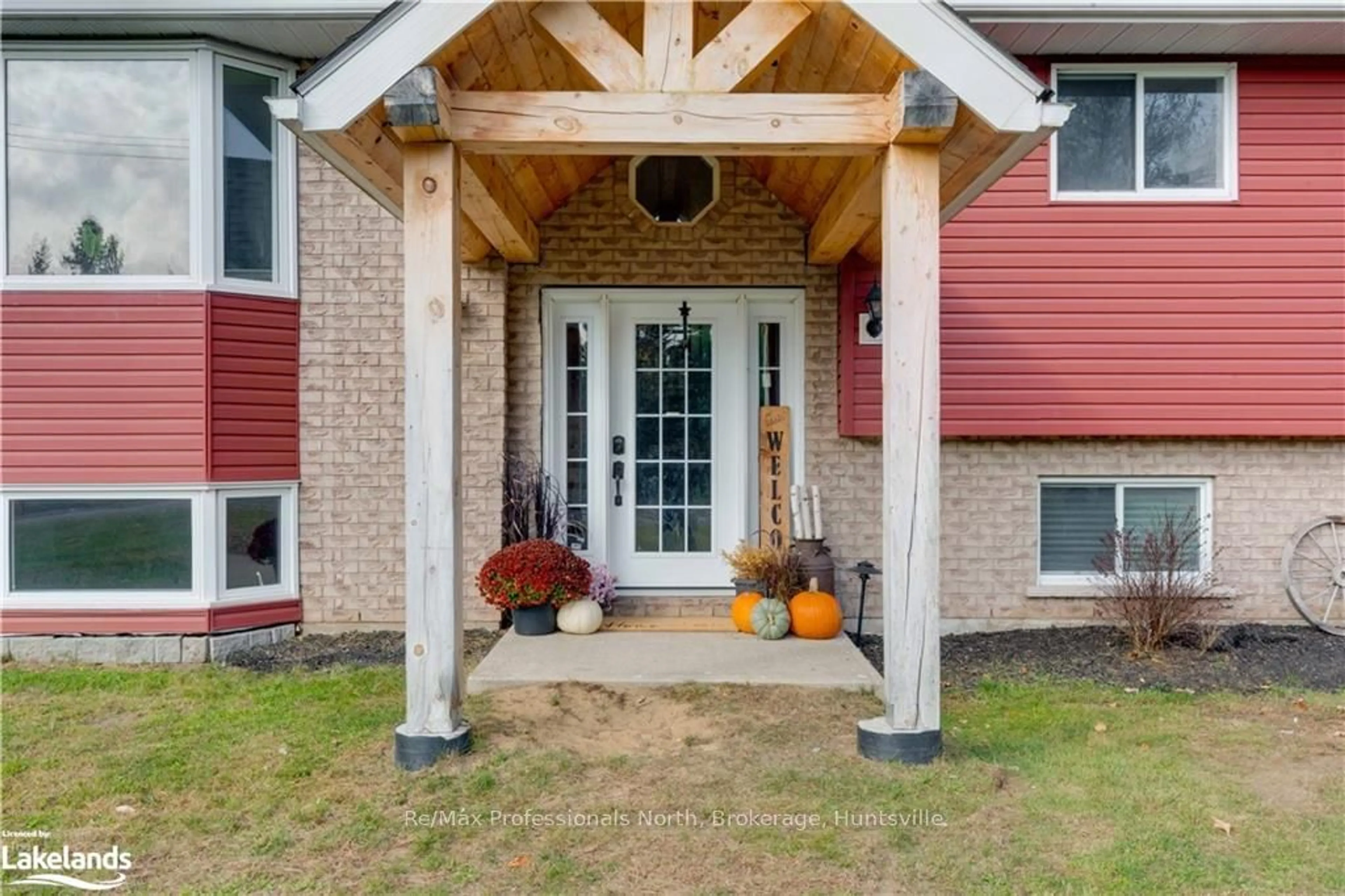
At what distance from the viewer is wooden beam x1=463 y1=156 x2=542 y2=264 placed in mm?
3775

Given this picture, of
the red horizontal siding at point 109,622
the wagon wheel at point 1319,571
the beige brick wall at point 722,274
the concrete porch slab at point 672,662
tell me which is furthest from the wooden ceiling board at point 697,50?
the wagon wheel at point 1319,571

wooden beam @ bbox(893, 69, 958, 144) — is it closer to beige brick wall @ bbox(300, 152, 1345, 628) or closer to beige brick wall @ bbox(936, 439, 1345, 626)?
beige brick wall @ bbox(300, 152, 1345, 628)

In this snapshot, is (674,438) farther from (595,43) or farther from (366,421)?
(595,43)

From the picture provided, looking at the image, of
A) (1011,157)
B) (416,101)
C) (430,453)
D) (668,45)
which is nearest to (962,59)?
(1011,157)

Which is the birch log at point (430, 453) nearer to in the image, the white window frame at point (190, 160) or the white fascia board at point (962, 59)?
the white fascia board at point (962, 59)

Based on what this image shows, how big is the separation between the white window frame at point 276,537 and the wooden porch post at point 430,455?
254 cm

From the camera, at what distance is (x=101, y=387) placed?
4816 mm

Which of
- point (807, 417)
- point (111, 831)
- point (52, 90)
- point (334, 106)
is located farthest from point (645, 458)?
point (52, 90)

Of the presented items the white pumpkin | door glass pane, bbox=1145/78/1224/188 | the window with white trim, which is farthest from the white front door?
door glass pane, bbox=1145/78/1224/188

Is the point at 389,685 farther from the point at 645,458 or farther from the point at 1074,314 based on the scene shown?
the point at 1074,314

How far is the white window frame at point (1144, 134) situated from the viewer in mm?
5309

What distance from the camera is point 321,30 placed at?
15.8 feet

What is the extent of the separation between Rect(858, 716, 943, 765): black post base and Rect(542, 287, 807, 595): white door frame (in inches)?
96.8

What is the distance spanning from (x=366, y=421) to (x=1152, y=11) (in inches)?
218
